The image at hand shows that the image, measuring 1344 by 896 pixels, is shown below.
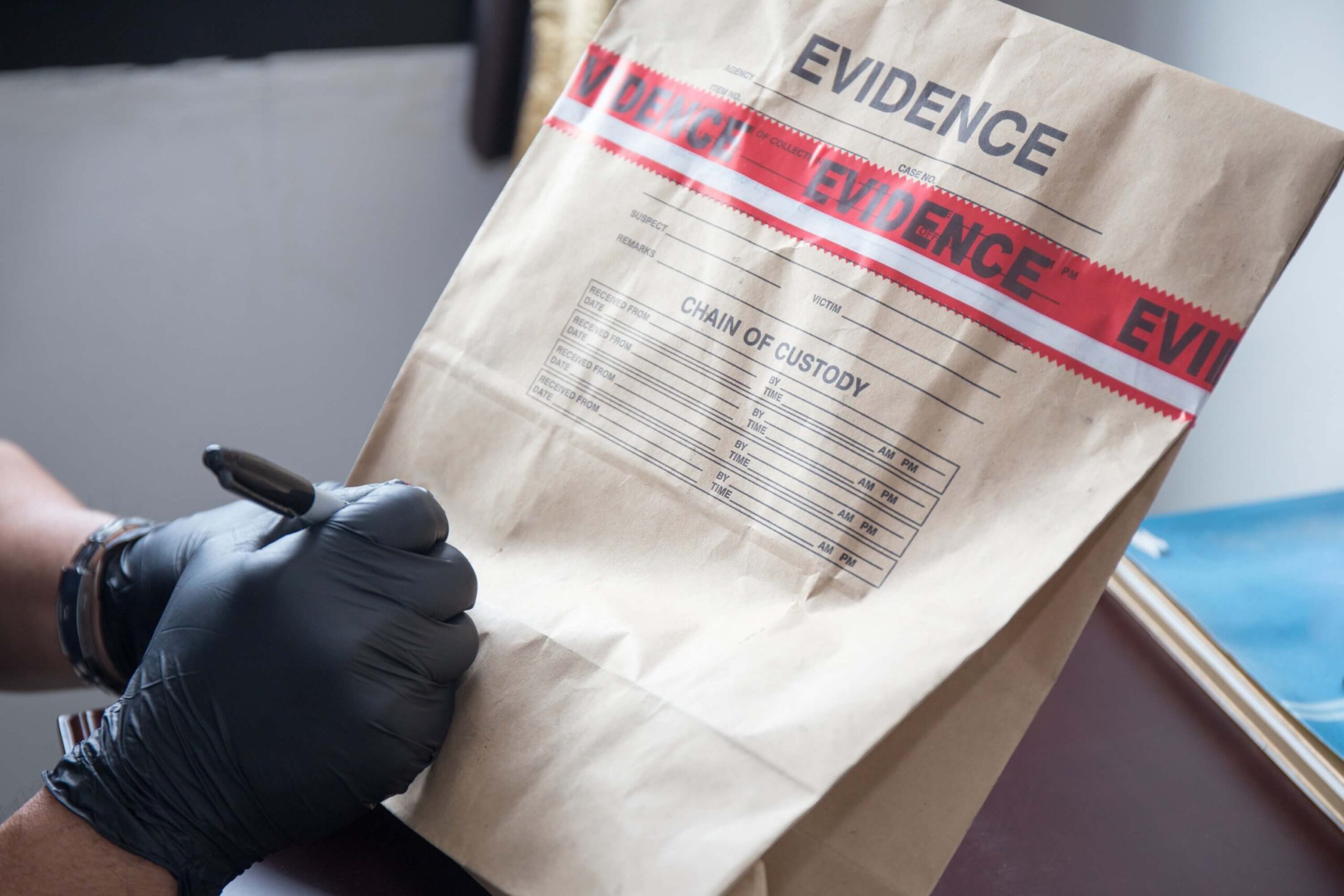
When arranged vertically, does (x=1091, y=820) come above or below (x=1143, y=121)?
below

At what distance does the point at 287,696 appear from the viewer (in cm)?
45

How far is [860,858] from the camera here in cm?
41

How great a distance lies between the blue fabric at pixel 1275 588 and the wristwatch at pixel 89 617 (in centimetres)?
78

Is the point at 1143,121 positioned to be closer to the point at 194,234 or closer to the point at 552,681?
the point at 552,681

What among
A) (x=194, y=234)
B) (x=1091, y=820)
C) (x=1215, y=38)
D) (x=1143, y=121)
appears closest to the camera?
(x=1143, y=121)

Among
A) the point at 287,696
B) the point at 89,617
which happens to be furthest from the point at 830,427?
the point at 89,617

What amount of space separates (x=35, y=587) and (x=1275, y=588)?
1.00 m

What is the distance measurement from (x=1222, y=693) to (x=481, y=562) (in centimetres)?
51

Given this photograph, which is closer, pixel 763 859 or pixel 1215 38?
pixel 763 859

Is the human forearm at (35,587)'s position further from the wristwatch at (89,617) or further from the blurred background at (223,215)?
the blurred background at (223,215)

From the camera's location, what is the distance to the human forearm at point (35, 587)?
0.76 meters

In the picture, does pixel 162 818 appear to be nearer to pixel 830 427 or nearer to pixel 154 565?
pixel 154 565

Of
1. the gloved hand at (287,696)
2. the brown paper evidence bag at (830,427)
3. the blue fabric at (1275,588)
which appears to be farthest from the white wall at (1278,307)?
the gloved hand at (287,696)

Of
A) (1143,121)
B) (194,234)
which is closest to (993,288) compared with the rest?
(1143,121)
